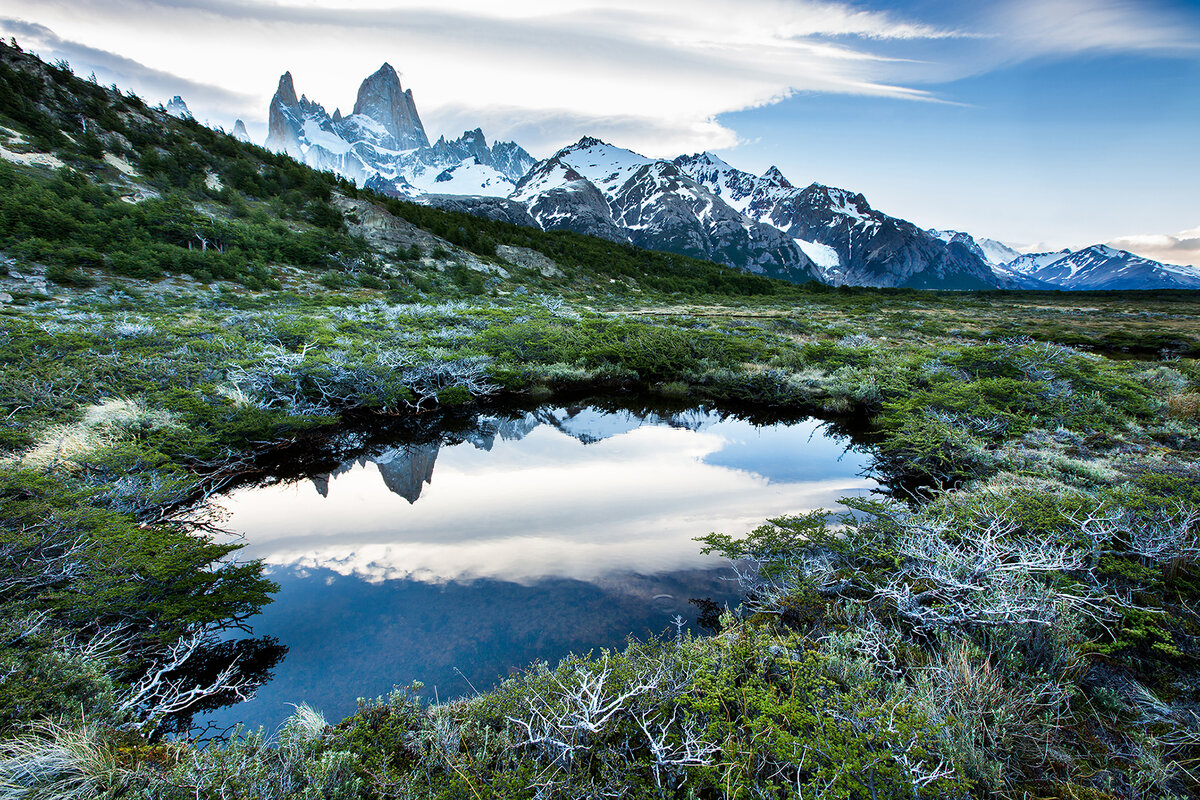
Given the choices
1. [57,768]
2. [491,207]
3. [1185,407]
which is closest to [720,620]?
[57,768]

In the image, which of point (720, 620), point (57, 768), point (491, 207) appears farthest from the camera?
point (491, 207)

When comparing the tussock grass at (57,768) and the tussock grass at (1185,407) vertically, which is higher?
the tussock grass at (1185,407)

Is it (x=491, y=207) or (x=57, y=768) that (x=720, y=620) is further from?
(x=491, y=207)

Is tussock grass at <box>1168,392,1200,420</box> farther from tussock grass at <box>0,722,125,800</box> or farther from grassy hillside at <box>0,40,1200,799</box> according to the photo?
tussock grass at <box>0,722,125,800</box>

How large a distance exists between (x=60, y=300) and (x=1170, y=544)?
33.8m

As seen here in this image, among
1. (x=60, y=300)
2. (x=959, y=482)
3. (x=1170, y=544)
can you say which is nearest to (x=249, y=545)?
(x=1170, y=544)

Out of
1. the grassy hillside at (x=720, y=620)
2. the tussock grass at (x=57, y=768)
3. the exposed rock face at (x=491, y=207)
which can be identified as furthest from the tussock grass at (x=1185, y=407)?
the exposed rock face at (x=491, y=207)

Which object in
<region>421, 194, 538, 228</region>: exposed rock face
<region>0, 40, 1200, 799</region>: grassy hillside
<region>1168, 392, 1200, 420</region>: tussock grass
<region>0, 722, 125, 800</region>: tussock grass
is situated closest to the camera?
<region>0, 722, 125, 800</region>: tussock grass

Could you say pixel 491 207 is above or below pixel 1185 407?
above

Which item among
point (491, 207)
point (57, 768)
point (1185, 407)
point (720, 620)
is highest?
point (491, 207)

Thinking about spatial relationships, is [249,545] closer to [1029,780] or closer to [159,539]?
[159,539]

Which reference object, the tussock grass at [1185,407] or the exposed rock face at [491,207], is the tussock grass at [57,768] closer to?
the tussock grass at [1185,407]

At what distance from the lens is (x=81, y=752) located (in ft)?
8.06

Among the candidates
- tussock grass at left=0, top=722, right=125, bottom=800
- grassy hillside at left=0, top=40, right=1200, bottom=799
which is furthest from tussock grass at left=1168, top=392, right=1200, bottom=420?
tussock grass at left=0, top=722, right=125, bottom=800
